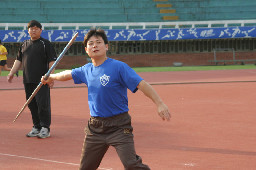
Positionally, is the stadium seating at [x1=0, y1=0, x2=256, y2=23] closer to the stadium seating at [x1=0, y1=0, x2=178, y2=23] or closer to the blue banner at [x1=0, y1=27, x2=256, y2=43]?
the stadium seating at [x1=0, y1=0, x2=178, y2=23]

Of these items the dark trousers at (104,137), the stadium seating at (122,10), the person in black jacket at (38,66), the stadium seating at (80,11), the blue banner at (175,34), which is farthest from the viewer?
the stadium seating at (122,10)

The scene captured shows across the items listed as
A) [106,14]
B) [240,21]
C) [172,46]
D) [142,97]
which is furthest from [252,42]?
[142,97]

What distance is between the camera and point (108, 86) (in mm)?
4633

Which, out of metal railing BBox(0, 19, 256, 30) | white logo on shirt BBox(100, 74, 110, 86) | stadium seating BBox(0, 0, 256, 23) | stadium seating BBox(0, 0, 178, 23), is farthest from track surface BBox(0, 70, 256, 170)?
stadium seating BBox(0, 0, 256, 23)

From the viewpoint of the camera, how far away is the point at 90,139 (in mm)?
4715

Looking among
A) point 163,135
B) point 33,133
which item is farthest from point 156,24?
point 33,133

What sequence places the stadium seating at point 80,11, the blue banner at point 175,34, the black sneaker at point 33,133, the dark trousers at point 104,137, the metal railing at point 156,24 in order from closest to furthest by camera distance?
the dark trousers at point 104,137 < the black sneaker at point 33,133 < the metal railing at point 156,24 < the blue banner at point 175,34 < the stadium seating at point 80,11

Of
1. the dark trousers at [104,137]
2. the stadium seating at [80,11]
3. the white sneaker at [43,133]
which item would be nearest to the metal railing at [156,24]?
the stadium seating at [80,11]

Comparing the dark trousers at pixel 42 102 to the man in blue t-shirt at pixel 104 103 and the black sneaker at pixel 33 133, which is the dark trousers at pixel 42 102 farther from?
the man in blue t-shirt at pixel 104 103

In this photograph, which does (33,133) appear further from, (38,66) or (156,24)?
(156,24)

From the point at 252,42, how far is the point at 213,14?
16.0 ft

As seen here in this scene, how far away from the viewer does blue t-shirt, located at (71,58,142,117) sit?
461cm

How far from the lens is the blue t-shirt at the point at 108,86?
461cm

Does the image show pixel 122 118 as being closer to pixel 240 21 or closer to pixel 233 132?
pixel 233 132
